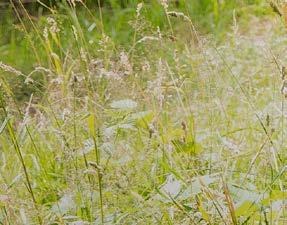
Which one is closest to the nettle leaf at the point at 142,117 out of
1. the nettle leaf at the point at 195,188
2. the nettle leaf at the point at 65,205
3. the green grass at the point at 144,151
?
the green grass at the point at 144,151

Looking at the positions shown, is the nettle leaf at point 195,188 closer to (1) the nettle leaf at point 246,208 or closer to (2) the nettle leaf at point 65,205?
(1) the nettle leaf at point 246,208

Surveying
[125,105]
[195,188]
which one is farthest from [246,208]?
[125,105]

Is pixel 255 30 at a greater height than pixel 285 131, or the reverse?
pixel 285 131

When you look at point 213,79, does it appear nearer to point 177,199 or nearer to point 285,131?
point 285,131

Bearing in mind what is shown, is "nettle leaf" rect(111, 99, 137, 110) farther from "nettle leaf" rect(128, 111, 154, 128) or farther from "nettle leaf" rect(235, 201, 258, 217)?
"nettle leaf" rect(235, 201, 258, 217)

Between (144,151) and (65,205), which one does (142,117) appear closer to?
(144,151)

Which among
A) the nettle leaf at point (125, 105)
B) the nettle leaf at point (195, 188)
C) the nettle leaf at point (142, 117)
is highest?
the nettle leaf at point (195, 188)

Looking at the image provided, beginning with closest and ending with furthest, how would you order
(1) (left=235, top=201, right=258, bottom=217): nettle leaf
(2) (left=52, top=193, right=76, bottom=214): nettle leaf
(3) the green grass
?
(1) (left=235, top=201, right=258, bottom=217): nettle leaf
(3) the green grass
(2) (left=52, top=193, right=76, bottom=214): nettle leaf

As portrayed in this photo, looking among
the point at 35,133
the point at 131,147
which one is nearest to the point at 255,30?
the point at 35,133

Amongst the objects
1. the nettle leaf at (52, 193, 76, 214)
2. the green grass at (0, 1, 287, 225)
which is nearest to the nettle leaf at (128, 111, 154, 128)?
the green grass at (0, 1, 287, 225)

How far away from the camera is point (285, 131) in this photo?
229 cm

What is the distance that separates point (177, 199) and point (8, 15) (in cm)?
207

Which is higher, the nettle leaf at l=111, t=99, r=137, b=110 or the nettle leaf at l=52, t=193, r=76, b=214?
the nettle leaf at l=111, t=99, r=137, b=110

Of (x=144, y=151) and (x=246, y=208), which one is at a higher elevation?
(x=246, y=208)
